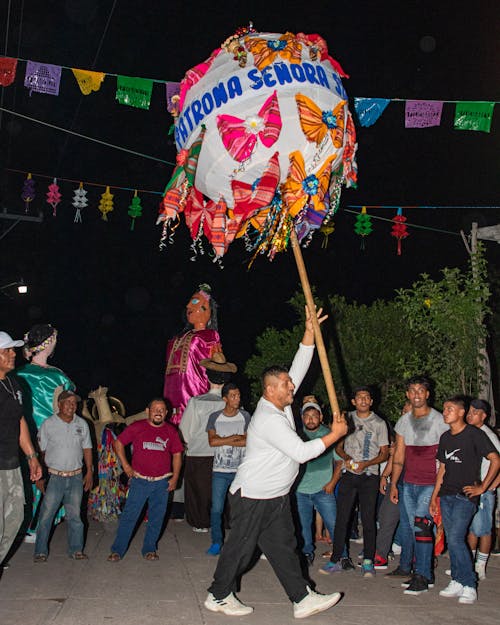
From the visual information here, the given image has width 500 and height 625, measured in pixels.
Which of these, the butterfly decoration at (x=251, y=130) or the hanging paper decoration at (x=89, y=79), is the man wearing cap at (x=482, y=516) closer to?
the butterfly decoration at (x=251, y=130)

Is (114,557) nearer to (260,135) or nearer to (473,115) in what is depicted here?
(260,135)

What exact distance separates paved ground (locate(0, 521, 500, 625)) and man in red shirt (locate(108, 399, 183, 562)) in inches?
8.6

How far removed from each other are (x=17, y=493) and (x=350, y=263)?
19.4 meters

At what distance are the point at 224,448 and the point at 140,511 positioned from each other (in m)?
1.03

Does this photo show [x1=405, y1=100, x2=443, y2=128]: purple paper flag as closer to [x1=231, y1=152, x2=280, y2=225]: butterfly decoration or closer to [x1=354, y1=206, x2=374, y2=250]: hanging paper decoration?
[x1=354, y1=206, x2=374, y2=250]: hanging paper decoration

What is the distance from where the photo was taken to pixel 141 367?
2778cm

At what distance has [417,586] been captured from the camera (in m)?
5.84

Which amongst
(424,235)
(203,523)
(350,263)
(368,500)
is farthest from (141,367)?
(368,500)

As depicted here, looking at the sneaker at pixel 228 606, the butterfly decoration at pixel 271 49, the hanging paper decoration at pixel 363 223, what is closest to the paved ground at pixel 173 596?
the sneaker at pixel 228 606

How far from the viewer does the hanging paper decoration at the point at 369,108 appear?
373 inches

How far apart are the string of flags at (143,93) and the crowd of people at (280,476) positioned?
325cm

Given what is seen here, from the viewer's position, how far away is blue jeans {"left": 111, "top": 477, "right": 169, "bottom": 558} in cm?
675

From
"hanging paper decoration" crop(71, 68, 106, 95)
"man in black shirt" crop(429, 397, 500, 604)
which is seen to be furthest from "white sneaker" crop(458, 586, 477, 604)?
"hanging paper decoration" crop(71, 68, 106, 95)

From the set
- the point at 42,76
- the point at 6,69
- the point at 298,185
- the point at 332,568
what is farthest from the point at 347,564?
the point at 6,69
